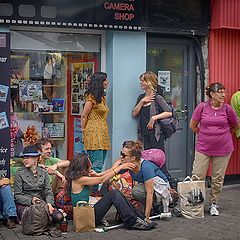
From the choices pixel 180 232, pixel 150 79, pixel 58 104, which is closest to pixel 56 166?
pixel 58 104

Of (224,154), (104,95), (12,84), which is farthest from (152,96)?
(12,84)

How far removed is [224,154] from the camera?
8453 millimetres

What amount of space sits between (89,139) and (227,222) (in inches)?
93.0

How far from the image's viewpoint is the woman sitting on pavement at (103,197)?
754 cm

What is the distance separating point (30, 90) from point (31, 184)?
81.3 inches

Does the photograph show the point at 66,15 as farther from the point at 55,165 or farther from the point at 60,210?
the point at 60,210

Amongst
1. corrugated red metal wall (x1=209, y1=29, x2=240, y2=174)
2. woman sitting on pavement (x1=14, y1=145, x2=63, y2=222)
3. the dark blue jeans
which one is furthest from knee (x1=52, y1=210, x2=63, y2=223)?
corrugated red metal wall (x1=209, y1=29, x2=240, y2=174)

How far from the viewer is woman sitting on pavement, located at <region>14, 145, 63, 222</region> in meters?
7.64

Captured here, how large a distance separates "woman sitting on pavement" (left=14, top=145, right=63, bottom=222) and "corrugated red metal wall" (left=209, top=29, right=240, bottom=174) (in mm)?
3840

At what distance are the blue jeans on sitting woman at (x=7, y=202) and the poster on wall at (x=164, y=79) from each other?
3.71 metres

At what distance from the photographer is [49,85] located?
9.50 meters

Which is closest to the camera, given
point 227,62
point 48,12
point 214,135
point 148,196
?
point 148,196

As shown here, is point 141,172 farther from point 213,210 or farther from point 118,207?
point 213,210

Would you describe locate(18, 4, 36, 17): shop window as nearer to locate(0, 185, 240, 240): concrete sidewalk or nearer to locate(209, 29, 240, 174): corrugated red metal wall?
locate(0, 185, 240, 240): concrete sidewalk
